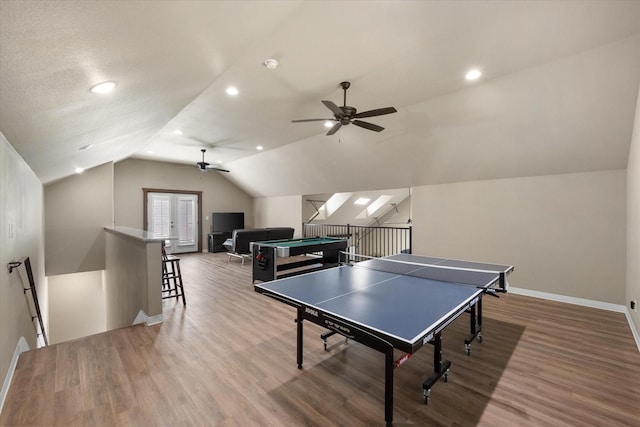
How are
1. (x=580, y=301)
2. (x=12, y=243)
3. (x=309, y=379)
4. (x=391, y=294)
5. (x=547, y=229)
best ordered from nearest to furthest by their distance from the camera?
(x=391, y=294), (x=309, y=379), (x=12, y=243), (x=580, y=301), (x=547, y=229)

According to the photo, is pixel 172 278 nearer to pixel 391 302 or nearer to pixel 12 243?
pixel 12 243

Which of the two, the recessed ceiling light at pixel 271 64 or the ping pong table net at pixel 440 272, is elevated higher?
the recessed ceiling light at pixel 271 64

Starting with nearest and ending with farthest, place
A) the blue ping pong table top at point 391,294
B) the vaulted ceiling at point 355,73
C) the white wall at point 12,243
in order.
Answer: the vaulted ceiling at point 355,73
the blue ping pong table top at point 391,294
the white wall at point 12,243

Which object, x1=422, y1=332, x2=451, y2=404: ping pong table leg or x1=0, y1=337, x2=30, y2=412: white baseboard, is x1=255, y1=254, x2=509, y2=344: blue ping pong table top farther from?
x1=0, y1=337, x2=30, y2=412: white baseboard

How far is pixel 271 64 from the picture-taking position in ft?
9.90

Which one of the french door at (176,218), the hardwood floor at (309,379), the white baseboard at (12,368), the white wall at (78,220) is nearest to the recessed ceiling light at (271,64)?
the hardwood floor at (309,379)

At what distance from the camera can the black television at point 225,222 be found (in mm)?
9789

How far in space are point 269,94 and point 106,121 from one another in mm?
1943

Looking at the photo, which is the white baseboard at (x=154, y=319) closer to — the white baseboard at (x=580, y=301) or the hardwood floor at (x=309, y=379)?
the hardwood floor at (x=309, y=379)

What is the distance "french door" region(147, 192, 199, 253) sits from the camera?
28.9 feet

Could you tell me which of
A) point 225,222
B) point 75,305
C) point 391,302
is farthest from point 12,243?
point 225,222

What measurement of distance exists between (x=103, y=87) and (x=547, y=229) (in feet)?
19.1

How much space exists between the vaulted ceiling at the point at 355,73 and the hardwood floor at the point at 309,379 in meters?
2.10

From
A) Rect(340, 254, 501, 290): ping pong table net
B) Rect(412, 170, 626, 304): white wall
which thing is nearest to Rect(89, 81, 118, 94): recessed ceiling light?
Rect(340, 254, 501, 290): ping pong table net
